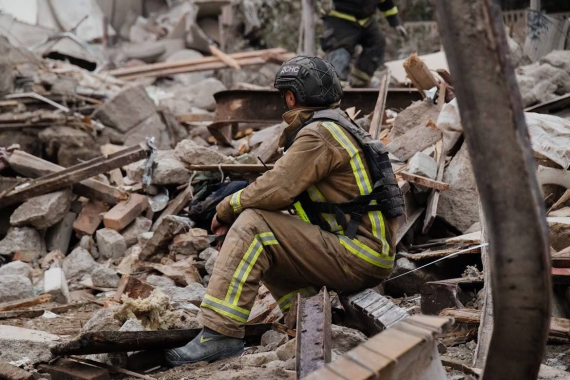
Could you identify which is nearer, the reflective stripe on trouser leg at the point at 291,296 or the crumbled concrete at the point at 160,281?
the reflective stripe on trouser leg at the point at 291,296

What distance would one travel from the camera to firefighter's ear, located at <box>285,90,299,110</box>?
4.70 meters

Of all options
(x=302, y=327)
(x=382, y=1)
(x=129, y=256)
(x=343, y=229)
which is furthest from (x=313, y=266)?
(x=382, y=1)

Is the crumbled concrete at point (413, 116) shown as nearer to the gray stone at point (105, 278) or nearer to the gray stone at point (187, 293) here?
the gray stone at point (187, 293)

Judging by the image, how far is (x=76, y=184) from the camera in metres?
7.95

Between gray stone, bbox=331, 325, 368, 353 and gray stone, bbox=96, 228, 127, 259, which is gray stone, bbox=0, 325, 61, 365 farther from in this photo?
gray stone, bbox=96, 228, 127, 259

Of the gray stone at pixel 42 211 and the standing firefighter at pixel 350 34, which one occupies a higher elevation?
the standing firefighter at pixel 350 34

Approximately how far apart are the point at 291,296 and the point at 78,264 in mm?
3187

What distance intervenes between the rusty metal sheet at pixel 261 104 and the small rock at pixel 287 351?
4.90m

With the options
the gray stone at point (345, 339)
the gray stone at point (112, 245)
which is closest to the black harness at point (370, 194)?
the gray stone at point (345, 339)

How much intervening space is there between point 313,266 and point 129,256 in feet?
9.94

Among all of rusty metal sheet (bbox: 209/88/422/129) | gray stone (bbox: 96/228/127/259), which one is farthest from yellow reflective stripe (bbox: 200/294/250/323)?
rusty metal sheet (bbox: 209/88/422/129)

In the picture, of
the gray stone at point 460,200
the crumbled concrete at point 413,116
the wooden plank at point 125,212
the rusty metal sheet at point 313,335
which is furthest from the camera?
the wooden plank at point 125,212

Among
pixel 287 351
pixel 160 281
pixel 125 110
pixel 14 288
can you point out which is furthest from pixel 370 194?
pixel 125 110

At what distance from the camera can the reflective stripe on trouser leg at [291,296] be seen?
4.77m
